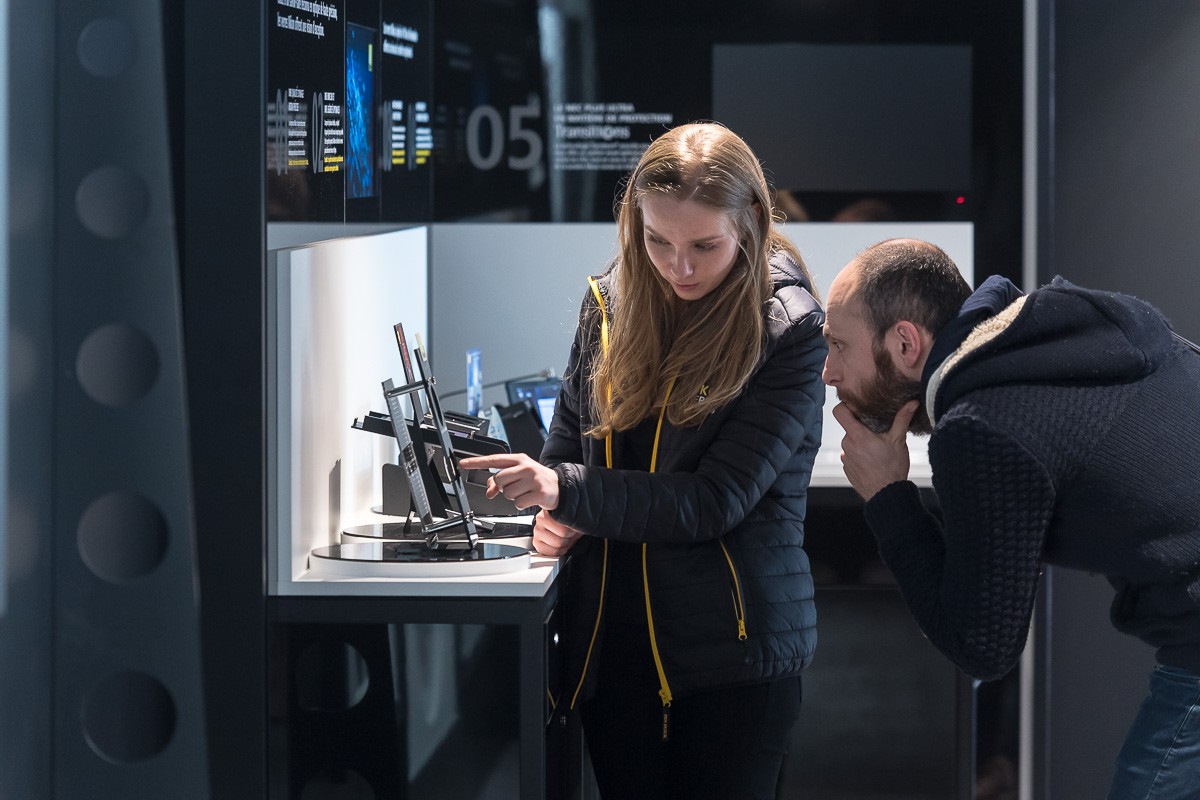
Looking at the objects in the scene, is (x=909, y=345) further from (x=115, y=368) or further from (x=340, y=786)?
(x=340, y=786)

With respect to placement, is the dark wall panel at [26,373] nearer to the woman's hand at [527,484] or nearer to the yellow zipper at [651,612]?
the woman's hand at [527,484]

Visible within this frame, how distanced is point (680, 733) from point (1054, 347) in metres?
0.89

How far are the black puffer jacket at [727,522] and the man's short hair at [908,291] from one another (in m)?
0.42

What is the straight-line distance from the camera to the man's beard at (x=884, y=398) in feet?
6.09

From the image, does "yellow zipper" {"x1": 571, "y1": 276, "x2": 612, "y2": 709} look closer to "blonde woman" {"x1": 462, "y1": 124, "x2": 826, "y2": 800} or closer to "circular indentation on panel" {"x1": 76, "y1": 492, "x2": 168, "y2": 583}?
"blonde woman" {"x1": 462, "y1": 124, "x2": 826, "y2": 800}

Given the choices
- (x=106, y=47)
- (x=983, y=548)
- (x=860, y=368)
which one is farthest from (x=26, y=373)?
(x=983, y=548)


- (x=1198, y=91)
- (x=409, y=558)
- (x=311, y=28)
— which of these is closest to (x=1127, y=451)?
(x=409, y=558)

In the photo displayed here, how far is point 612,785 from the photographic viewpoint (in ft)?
7.58

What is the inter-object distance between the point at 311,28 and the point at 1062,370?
1.40 metres

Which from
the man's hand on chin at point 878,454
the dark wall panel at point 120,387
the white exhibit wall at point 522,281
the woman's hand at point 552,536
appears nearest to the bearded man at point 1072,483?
the man's hand on chin at point 878,454

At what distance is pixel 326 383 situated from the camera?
8.35 ft

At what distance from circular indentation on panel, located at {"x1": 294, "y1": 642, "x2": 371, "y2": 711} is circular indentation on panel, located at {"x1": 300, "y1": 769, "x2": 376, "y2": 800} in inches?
4.3

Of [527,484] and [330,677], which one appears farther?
[330,677]

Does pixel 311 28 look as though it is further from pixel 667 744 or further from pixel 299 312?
pixel 667 744
